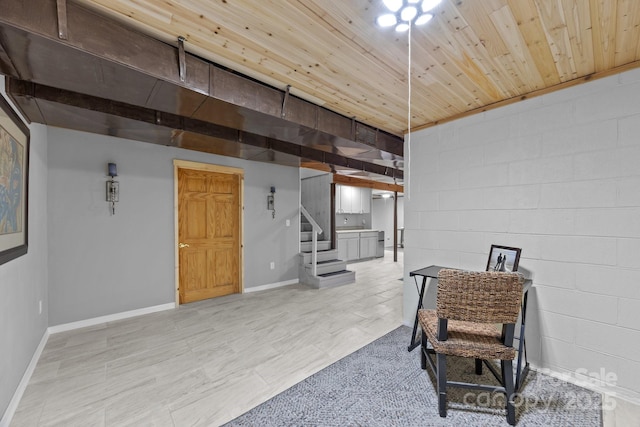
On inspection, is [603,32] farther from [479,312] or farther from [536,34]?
[479,312]

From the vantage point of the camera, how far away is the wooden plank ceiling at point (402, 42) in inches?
55.0

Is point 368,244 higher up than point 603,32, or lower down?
lower down

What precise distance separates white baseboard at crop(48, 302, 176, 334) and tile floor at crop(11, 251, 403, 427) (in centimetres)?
10

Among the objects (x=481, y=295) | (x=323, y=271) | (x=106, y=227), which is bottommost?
(x=323, y=271)

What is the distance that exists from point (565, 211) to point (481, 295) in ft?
4.12

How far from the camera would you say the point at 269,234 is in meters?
4.87

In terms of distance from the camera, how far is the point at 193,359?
2461 millimetres

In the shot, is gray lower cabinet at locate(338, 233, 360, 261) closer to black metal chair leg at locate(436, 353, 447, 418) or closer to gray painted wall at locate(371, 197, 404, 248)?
gray painted wall at locate(371, 197, 404, 248)

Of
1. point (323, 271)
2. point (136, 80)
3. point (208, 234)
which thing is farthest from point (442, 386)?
point (208, 234)

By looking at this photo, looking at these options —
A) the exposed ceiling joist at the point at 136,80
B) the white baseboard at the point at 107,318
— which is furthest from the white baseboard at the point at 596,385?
the white baseboard at the point at 107,318

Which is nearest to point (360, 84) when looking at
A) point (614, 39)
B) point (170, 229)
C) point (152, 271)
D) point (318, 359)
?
point (614, 39)

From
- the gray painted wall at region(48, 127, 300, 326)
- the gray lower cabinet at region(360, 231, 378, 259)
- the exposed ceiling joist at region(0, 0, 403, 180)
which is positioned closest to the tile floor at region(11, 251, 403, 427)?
the gray painted wall at region(48, 127, 300, 326)

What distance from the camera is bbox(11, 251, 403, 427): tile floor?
1.82 meters

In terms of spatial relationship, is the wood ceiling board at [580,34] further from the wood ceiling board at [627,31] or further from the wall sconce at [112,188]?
the wall sconce at [112,188]
